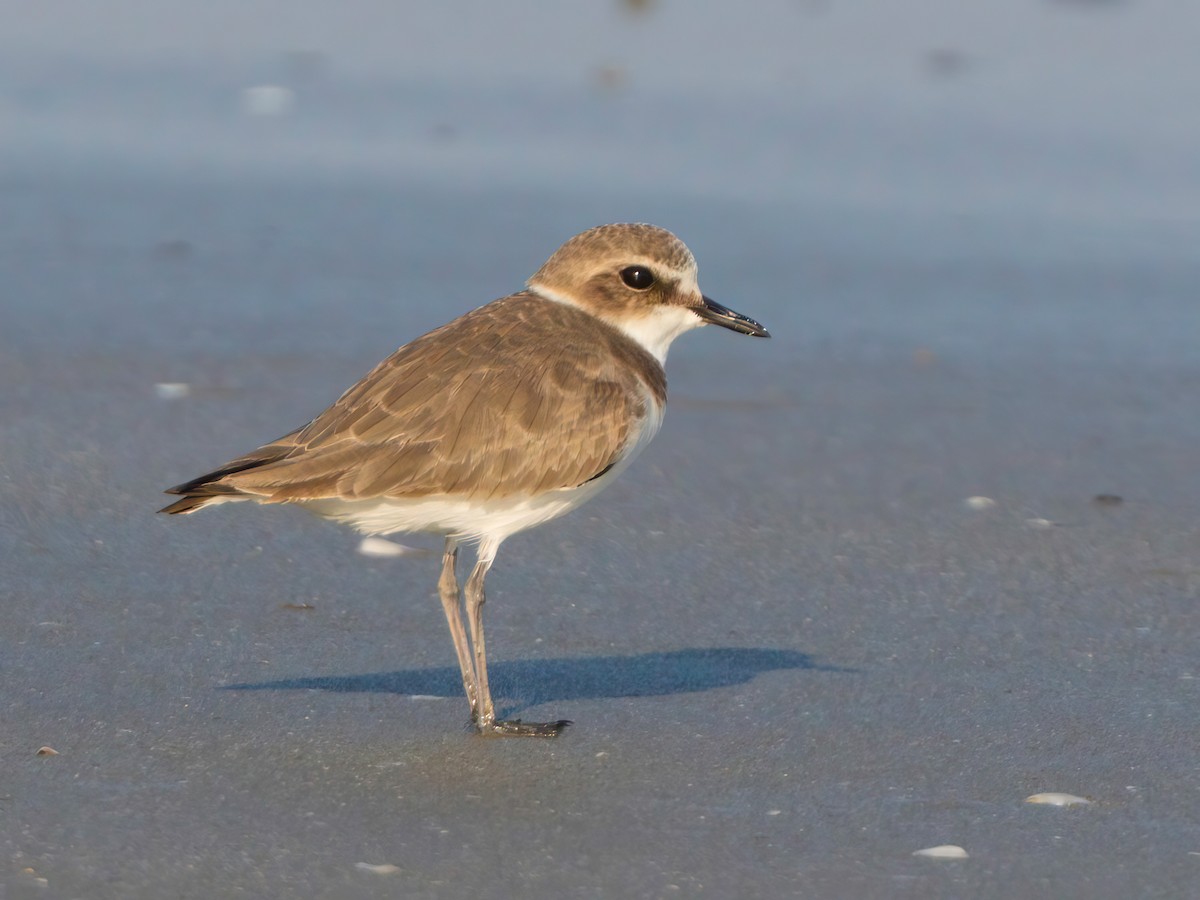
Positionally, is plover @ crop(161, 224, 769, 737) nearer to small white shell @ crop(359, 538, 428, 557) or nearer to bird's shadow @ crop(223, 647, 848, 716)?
bird's shadow @ crop(223, 647, 848, 716)

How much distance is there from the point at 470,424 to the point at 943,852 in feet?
5.21

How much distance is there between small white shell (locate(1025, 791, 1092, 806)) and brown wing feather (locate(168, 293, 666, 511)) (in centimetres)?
136

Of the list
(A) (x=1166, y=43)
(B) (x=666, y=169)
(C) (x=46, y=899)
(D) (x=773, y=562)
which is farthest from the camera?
(A) (x=1166, y=43)

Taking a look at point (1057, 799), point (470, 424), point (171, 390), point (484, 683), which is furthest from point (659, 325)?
point (171, 390)

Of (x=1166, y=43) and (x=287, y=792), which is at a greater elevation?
(x=1166, y=43)

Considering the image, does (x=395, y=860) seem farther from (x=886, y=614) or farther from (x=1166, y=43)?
(x=1166, y=43)

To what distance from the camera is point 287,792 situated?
171 inches

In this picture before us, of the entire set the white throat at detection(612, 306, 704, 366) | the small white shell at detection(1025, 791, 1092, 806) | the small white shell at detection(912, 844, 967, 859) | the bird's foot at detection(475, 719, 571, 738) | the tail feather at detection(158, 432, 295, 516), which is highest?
the white throat at detection(612, 306, 704, 366)

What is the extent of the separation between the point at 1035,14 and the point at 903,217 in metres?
4.06

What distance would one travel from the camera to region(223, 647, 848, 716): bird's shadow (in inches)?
199

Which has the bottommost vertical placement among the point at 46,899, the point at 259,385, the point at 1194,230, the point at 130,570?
the point at 46,899

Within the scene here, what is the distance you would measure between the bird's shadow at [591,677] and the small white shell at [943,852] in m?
1.06

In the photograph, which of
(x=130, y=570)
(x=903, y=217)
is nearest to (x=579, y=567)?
(x=130, y=570)

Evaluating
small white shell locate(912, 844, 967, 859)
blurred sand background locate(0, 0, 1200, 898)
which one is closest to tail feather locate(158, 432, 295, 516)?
blurred sand background locate(0, 0, 1200, 898)
